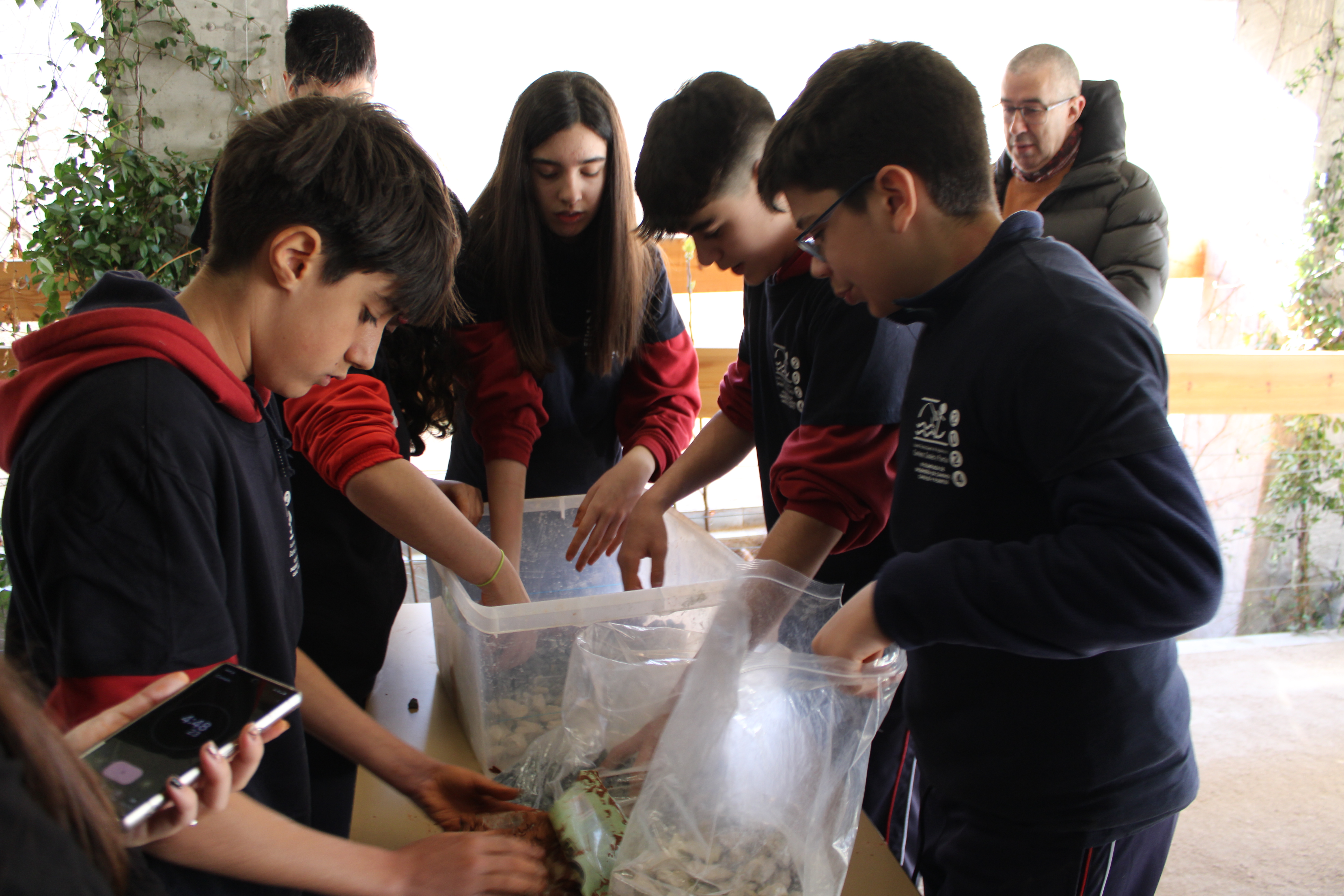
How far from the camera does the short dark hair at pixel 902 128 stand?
75 centimetres

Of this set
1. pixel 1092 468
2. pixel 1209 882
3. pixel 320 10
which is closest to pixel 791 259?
pixel 1092 468

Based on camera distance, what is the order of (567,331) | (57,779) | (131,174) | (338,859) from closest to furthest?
(57,779) < (338,859) < (567,331) < (131,174)

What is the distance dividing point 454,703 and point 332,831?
21 centimetres

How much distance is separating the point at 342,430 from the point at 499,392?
0.36m

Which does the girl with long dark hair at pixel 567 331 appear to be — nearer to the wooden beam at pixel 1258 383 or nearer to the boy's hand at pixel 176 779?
the boy's hand at pixel 176 779

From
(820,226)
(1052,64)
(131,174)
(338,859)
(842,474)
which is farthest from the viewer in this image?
(1052,64)

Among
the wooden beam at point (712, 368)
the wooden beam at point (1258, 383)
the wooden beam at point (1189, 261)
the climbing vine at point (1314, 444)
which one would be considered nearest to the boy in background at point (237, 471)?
the wooden beam at point (712, 368)

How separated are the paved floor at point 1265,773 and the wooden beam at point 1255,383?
88 cm

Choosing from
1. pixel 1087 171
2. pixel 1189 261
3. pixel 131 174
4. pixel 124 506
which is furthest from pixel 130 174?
pixel 1189 261

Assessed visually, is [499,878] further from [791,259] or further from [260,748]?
[791,259]

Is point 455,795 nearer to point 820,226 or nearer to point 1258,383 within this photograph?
point 820,226

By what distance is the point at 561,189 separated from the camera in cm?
129

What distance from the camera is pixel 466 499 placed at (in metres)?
1.21

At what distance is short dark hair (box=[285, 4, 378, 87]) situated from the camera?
1521 mm
